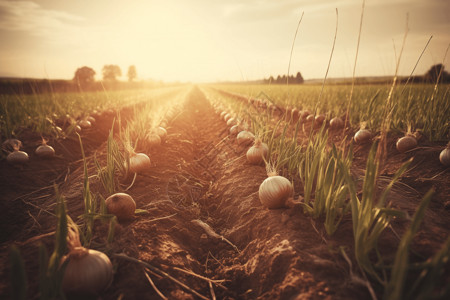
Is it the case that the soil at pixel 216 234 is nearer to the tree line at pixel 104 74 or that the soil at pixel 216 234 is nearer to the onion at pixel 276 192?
the onion at pixel 276 192

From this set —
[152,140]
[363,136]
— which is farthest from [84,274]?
[363,136]

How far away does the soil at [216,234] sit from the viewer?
52.9 inches

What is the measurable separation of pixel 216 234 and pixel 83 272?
1.23 m

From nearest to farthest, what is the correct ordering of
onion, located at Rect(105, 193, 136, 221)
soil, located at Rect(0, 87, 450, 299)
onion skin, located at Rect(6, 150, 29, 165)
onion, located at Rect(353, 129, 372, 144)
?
soil, located at Rect(0, 87, 450, 299)
onion, located at Rect(105, 193, 136, 221)
onion skin, located at Rect(6, 150, 29, 165)
onion, located at Rect(353, 129, 372, 144)

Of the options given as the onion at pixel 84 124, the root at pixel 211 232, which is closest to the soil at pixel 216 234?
the root at pixel 211 232

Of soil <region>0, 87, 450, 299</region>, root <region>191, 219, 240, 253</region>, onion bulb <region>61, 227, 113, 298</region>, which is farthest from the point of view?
root <region>191, 219, 240, 253</region>

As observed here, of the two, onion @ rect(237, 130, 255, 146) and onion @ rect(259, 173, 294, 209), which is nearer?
onion @ rect(259, 173, 294, 209)

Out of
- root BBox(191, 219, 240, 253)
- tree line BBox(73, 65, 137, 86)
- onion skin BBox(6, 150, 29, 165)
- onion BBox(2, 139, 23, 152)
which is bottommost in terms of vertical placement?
root BBox(191, 219, 240, 253)

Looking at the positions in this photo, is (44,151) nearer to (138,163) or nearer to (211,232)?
(138,163)

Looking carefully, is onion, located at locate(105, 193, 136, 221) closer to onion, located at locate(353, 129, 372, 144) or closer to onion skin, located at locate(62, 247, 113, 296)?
onion skin, located at locate(62, 247, 113, 296)

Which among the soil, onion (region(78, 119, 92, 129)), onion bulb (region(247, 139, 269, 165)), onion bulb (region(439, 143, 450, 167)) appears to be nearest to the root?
the soil

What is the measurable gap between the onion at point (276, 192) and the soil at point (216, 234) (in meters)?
0.10

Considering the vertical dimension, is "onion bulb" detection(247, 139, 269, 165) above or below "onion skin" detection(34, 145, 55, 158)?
above

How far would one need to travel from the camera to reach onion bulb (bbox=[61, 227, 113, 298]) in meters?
1.19
